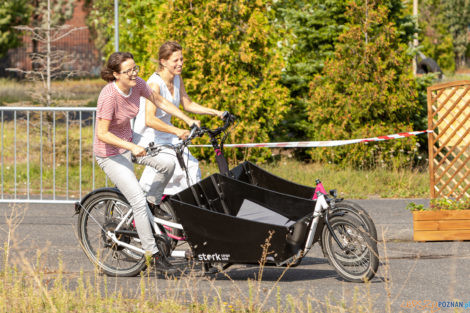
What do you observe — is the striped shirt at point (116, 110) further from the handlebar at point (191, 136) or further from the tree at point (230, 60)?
the tree at point (230, 60)

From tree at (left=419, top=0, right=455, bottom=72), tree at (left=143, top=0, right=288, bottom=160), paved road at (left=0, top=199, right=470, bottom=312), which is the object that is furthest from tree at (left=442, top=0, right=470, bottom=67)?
paved road at (left=0, top=199, right=470, bottom=312)

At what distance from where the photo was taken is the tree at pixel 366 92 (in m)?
13.6

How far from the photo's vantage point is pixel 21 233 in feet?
28.9

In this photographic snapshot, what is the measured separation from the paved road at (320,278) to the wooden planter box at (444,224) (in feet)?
0.37

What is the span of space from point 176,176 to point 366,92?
7265 millimetres

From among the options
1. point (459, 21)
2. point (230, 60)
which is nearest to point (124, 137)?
point (230, 60)

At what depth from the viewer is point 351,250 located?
6191 millimetres

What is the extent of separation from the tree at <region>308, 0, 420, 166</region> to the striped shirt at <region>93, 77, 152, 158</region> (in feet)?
24.8

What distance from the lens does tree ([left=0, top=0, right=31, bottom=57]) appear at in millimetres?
46916

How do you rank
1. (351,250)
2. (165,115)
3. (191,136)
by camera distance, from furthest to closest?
(165,115), (191,136), (351,250)

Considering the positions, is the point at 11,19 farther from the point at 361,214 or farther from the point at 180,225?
the point at 361,214

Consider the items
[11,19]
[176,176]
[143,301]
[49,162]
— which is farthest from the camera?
[11,19]

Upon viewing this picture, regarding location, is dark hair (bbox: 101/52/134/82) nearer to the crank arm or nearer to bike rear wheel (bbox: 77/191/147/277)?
bike rear wheel (bbox: 77/191/147/277)

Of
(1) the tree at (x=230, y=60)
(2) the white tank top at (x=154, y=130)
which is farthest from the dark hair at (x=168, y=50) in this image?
(1) the tree at (x=230, y=60)
